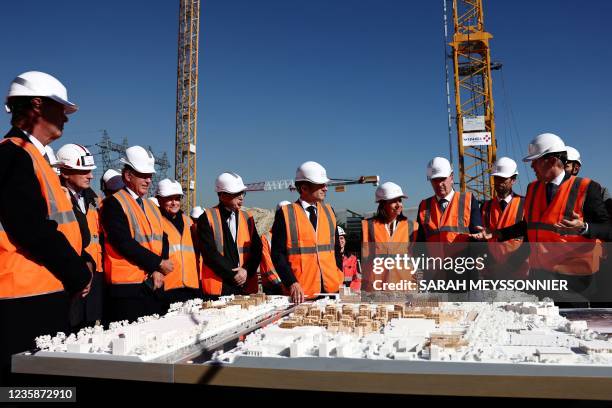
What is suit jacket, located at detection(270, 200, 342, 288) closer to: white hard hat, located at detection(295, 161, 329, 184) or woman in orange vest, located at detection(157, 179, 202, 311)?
white hard hat, located at detection(295, 161, 329, 184)

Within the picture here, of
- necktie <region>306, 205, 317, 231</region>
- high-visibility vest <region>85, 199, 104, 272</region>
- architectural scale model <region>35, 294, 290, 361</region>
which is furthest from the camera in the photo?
high-visibility vest <region>85, 199, 104, 272</region>

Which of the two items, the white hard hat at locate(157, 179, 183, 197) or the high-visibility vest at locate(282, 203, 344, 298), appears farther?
the white hard hat at locate(157, 179, 183, 197)

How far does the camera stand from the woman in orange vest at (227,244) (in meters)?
5.28

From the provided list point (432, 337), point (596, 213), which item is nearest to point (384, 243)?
point (596, 213)

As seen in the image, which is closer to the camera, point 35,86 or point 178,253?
point 35,86

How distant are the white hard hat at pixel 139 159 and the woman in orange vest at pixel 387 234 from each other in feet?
7.87

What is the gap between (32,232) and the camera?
262cm

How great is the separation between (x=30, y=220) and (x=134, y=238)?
68.8 inches

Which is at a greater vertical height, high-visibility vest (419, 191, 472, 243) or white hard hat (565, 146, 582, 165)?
white hard hat (565, 146, 582, 165)

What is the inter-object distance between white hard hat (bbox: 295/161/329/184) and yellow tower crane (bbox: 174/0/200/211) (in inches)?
1715

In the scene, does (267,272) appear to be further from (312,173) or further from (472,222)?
(472,222)

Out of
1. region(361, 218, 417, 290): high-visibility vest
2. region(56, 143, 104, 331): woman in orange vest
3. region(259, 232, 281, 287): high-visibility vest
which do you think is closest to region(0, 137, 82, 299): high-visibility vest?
region(56, 143, 104, 331): woman in orange vest

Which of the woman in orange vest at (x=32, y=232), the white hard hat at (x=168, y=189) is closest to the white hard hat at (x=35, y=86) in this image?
the woman in orange vest at (x=32, y=232)

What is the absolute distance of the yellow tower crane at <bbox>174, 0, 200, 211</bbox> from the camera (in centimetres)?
4806
